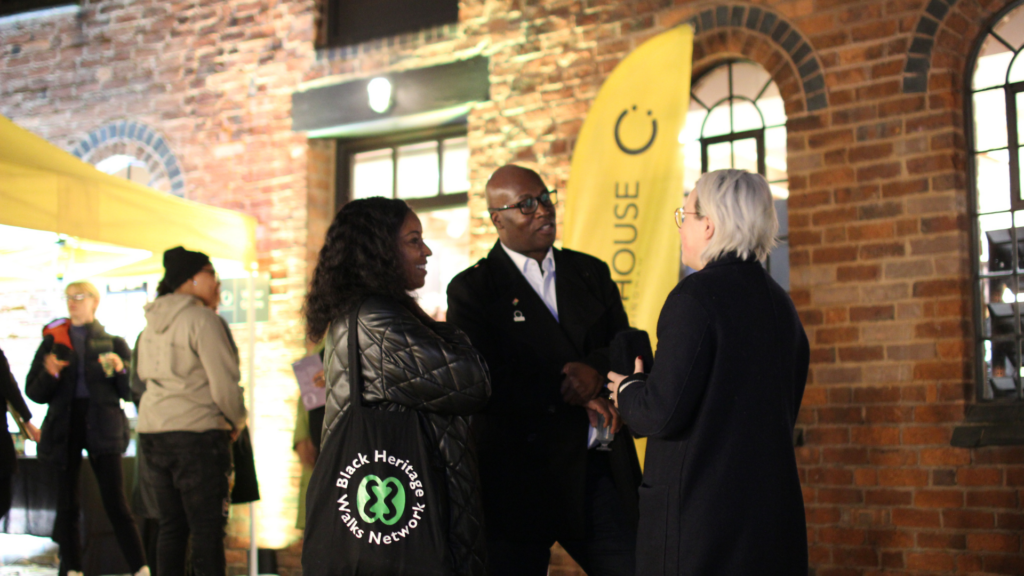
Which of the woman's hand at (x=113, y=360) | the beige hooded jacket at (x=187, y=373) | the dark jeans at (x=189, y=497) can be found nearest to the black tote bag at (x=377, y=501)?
the dark jeans at (x=189, y=497)

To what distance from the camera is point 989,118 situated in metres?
4.77

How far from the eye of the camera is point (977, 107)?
478cm

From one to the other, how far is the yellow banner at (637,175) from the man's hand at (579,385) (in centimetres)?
232

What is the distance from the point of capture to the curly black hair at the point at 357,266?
248cm

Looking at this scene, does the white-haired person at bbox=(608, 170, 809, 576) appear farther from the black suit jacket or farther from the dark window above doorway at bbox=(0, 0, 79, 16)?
the dark window above doorway at bbox=(0, 0, 79, 16)

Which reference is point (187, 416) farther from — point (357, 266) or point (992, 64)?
point (992, 64)

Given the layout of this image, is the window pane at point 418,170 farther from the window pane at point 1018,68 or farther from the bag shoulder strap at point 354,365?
the bag shoulder strap at point 354,365

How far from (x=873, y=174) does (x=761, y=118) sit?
0.91m

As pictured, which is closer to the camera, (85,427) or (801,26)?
(801,26)

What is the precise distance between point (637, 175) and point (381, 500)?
341 cm

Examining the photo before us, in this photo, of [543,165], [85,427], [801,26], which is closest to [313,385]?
[85,427]

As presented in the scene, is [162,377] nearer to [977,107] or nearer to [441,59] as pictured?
[441,59]

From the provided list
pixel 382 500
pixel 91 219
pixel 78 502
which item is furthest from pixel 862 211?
pixel 78 502

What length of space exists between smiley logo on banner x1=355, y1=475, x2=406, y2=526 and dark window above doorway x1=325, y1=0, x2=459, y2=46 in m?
4.90
